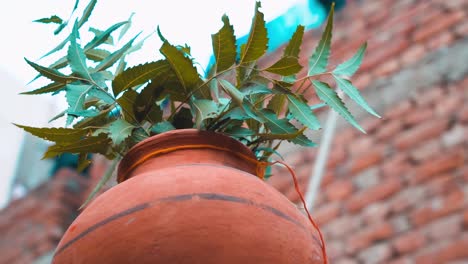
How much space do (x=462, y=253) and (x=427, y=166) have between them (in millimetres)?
511

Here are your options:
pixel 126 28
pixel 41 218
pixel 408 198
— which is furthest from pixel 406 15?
pixel 41 218

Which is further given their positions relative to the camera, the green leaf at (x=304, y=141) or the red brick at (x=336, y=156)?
the red brick at (x=336, y=156)

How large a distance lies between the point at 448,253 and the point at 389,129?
0.82 metres

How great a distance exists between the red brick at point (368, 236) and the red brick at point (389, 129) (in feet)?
1.54

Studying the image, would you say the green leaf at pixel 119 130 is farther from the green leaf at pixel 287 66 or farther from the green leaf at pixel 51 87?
the green leaf at pixel 287 66

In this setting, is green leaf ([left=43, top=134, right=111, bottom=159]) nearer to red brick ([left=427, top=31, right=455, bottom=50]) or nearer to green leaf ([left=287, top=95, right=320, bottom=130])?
green leaf ([left=287, top=95, right=320, bottom=130])

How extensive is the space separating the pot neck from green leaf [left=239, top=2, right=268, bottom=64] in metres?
0.13

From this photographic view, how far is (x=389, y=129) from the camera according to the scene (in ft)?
10.6

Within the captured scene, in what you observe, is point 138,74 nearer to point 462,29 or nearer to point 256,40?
point 256,40

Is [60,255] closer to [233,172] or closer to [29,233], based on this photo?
[233,172]

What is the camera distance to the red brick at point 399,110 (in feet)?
10.6

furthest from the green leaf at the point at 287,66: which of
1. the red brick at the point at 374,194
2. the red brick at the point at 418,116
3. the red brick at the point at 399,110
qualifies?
the red brick at the point at 399,110

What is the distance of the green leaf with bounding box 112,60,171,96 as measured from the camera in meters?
1.05

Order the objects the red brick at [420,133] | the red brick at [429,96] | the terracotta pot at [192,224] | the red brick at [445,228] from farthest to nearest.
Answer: the red brick at [429,96] → the red brick at [420,133] → the red brick at [445,228] → the terracotta pot at [192,224]
